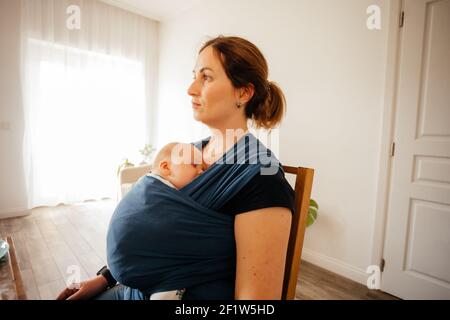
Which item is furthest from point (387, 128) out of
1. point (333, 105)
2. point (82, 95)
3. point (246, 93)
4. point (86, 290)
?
point (82, 95)

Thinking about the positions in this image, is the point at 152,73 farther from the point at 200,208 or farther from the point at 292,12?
the point at 200,208

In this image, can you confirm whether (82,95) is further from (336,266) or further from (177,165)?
(336,266)

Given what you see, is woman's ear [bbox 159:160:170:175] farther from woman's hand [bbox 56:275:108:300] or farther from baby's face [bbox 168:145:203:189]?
woman's hand [bbox 56:275:108:300]

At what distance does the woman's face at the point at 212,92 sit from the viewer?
822mm

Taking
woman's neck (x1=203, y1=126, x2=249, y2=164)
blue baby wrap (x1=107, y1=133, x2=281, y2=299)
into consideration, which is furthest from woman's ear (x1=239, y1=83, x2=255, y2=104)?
blue baby wrap (x1=107, y1=133, x2=281, y2=299)

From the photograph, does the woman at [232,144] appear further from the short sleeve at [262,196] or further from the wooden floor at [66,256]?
the wooden floor at [66,256]

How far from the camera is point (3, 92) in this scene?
9.70ft

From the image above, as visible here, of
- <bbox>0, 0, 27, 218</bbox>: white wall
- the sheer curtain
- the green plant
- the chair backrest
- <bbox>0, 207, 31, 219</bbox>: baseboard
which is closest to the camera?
the chair backrest

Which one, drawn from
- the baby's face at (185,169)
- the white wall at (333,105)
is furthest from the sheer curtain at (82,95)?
the baby's face at (185,169)

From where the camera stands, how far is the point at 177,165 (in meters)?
0.84

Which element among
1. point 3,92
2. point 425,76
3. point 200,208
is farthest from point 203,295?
point 3,92

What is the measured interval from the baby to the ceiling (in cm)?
329

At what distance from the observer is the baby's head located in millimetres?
817

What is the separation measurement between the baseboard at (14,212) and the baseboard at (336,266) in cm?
346
